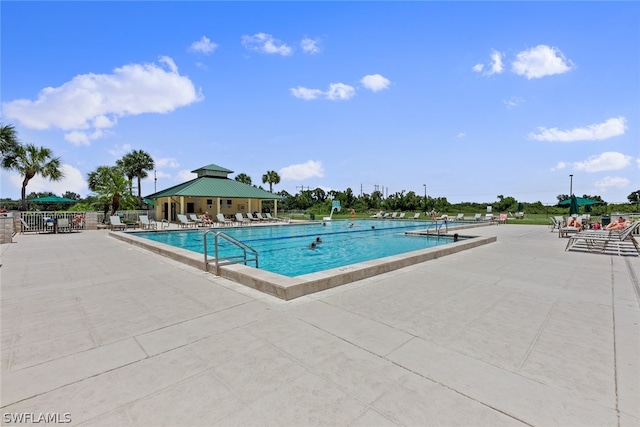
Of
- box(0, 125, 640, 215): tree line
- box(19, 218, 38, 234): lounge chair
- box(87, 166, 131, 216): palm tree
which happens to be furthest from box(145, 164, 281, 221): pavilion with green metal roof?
box(19, 218, 38, 234): lounge chair

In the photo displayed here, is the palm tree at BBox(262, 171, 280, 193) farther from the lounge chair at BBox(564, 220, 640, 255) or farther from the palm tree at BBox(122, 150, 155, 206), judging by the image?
the lounge chair at BBox(564, 220, 640, 255)

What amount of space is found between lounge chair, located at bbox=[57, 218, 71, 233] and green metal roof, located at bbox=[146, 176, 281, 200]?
8352 millimetres

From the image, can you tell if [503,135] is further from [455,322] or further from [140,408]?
[140,408]

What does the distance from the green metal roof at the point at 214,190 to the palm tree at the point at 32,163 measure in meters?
7.42

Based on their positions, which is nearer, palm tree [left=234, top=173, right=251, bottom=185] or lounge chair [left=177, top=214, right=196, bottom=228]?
lounge chair [left=177, top=214, right=196, bottom=228]

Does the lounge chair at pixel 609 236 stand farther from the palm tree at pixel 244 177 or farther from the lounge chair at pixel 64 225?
the palm tree at pixel 244 177

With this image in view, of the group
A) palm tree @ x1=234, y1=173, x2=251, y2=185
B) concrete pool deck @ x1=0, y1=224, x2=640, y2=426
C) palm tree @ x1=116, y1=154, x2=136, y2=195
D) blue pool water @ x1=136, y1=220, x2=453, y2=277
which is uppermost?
palm tree @ x1=234, y1=173, x2=251, y2=185

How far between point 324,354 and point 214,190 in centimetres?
2568

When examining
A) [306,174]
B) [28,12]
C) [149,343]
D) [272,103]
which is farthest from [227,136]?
[306,174]

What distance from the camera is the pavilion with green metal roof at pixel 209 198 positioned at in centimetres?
2545

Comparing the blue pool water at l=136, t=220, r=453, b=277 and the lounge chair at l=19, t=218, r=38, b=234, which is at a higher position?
the lounge chair at l=19, t=218, r=38, b=234

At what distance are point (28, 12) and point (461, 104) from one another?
58.2ft

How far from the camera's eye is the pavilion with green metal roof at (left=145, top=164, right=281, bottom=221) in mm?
25453

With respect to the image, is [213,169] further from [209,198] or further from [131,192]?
[131,192]
